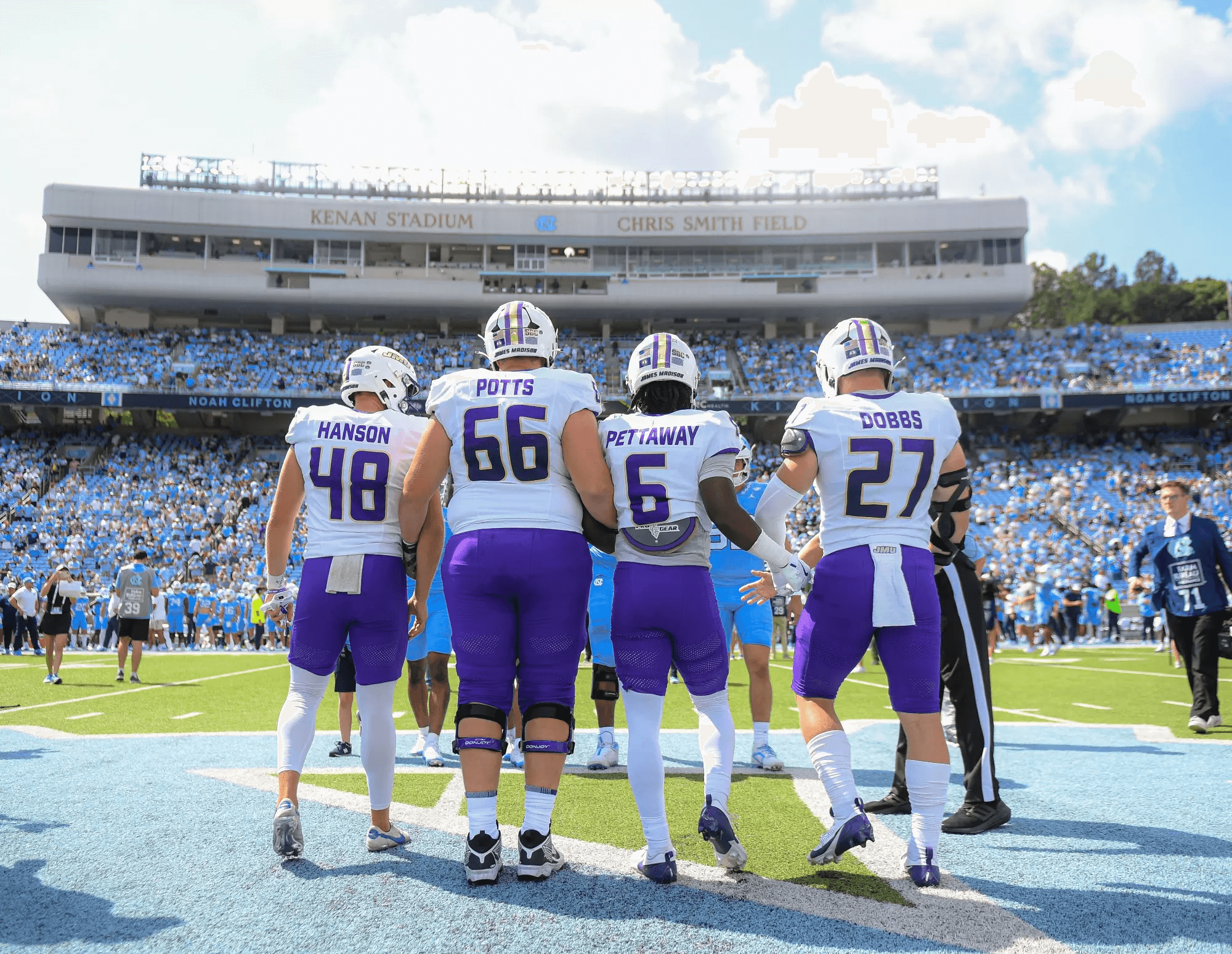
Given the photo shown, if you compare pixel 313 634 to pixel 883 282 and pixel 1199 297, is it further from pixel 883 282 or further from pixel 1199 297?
pixel 1199 297

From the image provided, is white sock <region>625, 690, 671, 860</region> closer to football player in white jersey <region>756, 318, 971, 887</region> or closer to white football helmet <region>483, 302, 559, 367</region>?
football player in white jersey <region>756, 318, 971, 887</region>

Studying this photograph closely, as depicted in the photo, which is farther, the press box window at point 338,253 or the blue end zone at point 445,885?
the press box window at point 338,253

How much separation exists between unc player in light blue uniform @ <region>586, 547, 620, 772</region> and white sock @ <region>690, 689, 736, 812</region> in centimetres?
207

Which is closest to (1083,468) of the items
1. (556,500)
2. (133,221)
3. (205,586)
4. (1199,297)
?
(205,586)

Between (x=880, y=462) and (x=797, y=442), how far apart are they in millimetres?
349

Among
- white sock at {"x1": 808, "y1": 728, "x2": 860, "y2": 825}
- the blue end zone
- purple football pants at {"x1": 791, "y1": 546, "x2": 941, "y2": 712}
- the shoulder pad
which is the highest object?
the shoulder pad

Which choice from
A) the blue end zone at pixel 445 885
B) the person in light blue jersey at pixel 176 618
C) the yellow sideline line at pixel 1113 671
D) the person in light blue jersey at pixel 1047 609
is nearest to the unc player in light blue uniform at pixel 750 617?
the blue end zone at pixel 445 885

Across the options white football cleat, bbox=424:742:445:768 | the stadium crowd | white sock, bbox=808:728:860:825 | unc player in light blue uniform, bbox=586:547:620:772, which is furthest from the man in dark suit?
the stadium crowd

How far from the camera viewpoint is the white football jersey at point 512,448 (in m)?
→ 3.52

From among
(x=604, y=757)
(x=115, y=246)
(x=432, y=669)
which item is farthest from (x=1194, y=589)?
(x=115, y=246)

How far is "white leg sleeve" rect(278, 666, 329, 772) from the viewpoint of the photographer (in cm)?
377

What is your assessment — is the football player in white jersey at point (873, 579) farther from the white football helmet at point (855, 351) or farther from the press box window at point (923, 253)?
the press box window at point (923, 253)

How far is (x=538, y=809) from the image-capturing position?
3.38m

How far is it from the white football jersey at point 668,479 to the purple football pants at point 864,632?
54 cm
